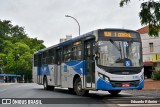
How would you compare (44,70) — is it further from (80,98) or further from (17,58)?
(17,58)

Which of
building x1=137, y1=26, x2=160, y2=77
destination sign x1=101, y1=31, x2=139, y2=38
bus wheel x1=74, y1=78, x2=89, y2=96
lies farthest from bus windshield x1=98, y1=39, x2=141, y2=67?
building x1=137, y1=26, x2=160, y2=77

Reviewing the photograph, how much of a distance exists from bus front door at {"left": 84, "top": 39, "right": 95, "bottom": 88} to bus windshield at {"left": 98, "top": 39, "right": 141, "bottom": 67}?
2.37ft

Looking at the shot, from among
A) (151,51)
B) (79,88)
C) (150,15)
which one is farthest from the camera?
(151,51)

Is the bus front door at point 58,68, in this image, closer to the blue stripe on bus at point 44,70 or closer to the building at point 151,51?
the blue stripe on bus at point 44,70

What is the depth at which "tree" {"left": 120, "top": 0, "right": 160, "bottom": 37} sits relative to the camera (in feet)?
56.5

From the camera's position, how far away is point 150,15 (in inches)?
687

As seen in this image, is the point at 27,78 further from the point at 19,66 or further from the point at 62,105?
the point at 62,105

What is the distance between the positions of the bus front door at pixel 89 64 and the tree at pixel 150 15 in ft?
9.00

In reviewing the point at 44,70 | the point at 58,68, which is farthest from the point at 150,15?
the point at 44,70

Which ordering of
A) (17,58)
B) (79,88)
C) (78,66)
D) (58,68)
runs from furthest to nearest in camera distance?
(17,58), (58,68), (79,88), (78,66)

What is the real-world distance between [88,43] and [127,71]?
2683 millimetres

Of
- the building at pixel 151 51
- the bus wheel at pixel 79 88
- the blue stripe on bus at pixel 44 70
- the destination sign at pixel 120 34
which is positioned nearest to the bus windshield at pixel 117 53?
the destination sign at pixel 120 34

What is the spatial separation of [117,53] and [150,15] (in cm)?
243

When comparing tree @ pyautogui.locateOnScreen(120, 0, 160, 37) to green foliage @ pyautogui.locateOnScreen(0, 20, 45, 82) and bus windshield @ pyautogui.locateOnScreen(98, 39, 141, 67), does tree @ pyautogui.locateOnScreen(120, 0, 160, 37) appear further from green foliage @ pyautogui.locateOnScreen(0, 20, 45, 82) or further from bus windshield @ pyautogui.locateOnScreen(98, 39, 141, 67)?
green foliage @ pyautogui.locateOnScreen(0, 20, 45, 82)
